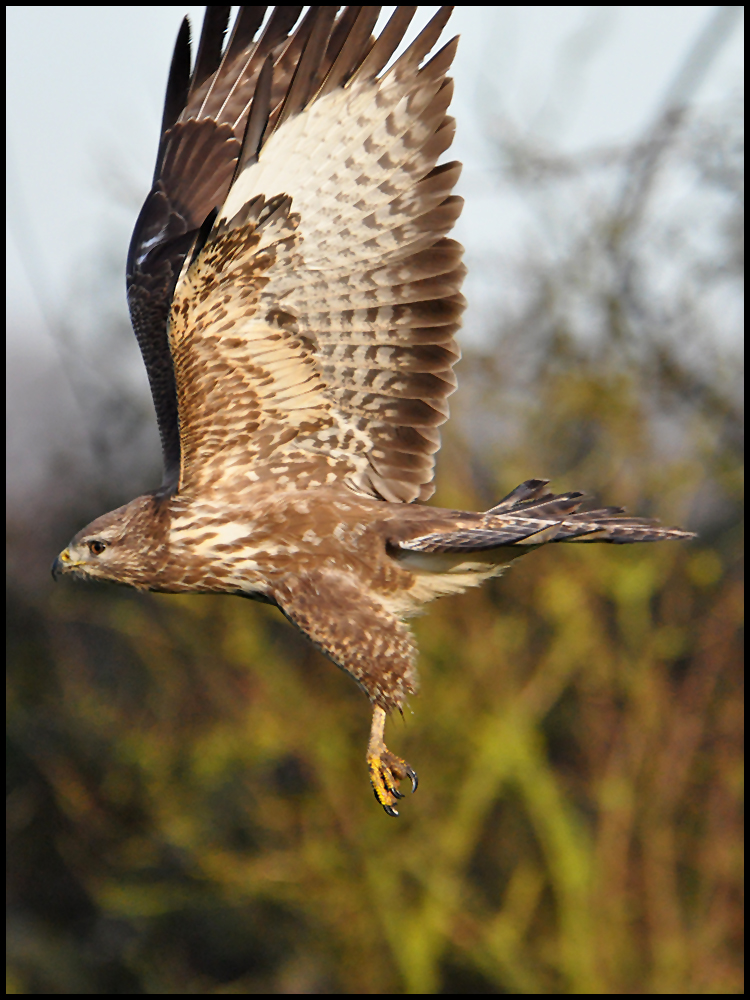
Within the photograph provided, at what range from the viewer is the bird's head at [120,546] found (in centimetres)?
422

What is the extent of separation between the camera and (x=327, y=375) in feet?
13.9

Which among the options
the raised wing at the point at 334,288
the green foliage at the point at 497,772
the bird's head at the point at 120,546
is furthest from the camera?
the green foliage at the point at 497,772

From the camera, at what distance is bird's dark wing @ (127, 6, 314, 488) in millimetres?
4473

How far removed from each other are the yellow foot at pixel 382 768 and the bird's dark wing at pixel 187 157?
1.19 metres

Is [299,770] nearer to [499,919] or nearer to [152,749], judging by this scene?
[152,749]

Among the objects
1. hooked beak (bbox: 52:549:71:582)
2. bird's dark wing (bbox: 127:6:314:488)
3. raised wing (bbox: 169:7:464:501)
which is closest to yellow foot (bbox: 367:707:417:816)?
raised wing (bbox: 169:7:464:501)

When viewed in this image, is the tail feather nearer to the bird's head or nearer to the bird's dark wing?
the bird's head

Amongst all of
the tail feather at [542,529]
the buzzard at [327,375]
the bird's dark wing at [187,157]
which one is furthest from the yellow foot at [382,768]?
the bird's dark wing at [187,157]

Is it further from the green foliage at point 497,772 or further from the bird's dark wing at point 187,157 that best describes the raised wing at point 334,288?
the green foliage at point 497,772

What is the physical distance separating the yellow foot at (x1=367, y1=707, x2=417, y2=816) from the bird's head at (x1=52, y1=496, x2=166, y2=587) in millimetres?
999

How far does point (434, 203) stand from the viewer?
4.03 metres

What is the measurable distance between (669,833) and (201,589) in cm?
815

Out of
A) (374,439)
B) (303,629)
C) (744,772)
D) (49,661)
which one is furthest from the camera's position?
(49,661)

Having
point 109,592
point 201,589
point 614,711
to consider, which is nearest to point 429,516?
point 201,589
